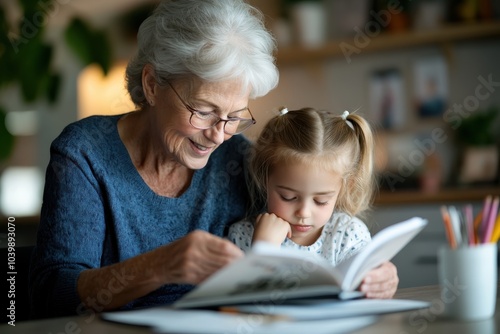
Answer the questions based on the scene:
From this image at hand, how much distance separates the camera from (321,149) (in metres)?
1.58

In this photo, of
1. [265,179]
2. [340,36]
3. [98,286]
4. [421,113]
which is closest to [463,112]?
[421,113]

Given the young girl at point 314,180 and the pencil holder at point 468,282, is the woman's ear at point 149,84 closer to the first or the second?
the young girl at point 314,180

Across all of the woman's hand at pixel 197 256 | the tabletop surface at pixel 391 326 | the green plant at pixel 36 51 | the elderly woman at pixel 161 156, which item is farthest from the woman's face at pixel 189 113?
the green plant at pixel 36 51

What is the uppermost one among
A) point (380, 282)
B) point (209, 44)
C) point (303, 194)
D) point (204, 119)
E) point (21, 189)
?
point (209, 44)

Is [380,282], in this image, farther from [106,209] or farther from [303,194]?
[106,209]

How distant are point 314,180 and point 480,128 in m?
2.23

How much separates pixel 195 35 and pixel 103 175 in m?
0.36

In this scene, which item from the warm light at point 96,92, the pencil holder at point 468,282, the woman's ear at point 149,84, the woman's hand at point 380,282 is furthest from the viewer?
the warm light at point 96,92

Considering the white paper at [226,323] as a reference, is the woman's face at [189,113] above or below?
above

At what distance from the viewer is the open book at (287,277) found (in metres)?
0.95

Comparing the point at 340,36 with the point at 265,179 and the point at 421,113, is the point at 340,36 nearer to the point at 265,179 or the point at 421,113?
the point at 421,113

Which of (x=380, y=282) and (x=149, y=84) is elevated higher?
(x=149, y=84)

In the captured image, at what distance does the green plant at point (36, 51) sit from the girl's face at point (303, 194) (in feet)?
2.90

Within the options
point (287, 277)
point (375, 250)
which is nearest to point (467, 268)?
point (375, 250)
